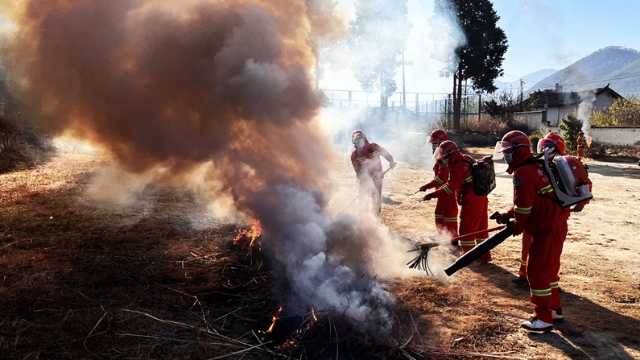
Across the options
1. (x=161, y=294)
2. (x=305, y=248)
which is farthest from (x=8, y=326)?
(x=305, y=248)

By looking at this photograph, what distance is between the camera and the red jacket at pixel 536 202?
4.24 metres

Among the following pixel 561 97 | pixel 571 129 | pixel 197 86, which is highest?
pixel 561 97

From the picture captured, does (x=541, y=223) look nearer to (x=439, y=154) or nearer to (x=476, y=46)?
(x=439, y=154)

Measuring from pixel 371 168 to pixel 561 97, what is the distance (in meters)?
42.1

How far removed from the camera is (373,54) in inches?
836

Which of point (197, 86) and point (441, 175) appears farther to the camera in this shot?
point (441, 175)

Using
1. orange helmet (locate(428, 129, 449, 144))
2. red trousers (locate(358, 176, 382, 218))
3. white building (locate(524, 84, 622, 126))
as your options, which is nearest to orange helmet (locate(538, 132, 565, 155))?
orange helmet (locate(428, 129, 449, 144))

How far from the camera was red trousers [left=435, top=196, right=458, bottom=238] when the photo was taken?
7152 millimetres

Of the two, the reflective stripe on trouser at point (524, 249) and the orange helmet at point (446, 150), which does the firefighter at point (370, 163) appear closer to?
the orange helmet at point (446, 150)

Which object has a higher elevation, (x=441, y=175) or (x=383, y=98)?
(x=383, y=98)

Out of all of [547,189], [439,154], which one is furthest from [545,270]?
[439,154]

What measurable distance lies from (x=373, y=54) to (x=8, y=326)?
19972 mm

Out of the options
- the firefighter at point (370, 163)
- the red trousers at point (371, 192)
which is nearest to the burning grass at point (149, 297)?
the red trousers at point (371, 192)

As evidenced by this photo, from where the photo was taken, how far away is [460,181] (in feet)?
21.5
